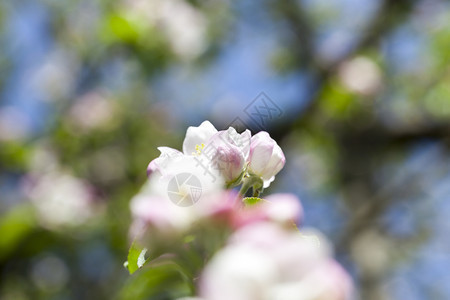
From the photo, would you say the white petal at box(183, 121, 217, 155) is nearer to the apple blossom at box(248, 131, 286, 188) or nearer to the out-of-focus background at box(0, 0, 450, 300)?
the apple blossom at box(248, 131, 286, 188)

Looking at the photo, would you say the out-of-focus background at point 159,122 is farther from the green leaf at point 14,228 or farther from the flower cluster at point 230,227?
the flower cluster at point 230,227

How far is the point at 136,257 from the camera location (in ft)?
2.10

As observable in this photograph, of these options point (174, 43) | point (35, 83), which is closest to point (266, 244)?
point (174, 43)

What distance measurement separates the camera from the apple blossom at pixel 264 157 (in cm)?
73

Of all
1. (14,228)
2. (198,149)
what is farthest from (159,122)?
(198,149)

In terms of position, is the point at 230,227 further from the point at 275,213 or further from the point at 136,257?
the point at 136,257

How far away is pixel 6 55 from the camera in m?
4.74

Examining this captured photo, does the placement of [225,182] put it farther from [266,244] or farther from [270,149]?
[266,244]

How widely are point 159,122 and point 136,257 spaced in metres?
3.61

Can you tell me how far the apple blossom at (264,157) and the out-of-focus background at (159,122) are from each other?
2.16 meters

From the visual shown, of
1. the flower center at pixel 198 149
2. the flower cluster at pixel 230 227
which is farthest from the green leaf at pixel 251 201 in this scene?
the flower center at pixel 198 149

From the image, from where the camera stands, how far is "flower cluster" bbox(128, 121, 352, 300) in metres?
0.42

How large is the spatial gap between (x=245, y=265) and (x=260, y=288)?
0.08 feet

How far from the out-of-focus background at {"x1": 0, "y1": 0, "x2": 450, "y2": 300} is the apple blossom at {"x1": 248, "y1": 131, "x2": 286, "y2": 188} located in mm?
2158
